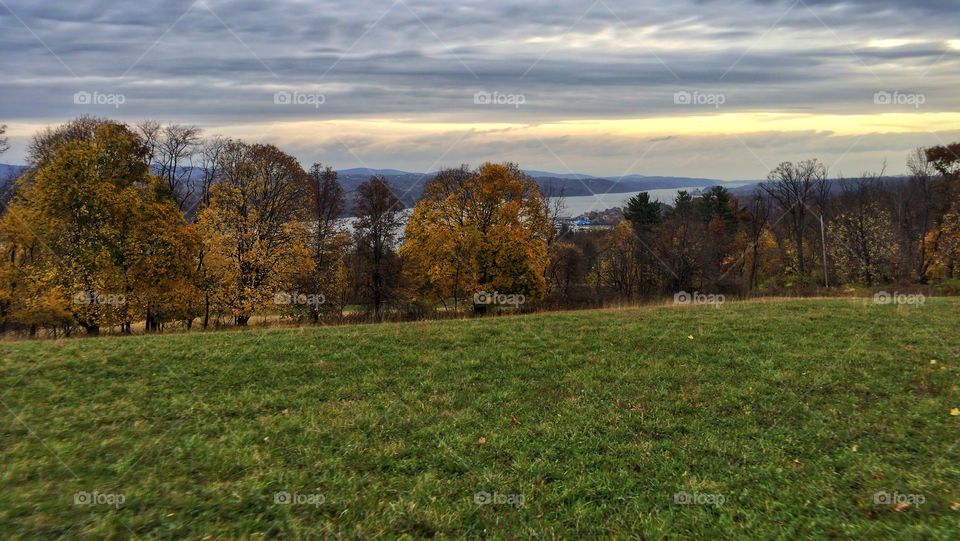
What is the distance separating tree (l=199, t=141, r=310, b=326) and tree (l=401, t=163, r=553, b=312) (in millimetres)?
8732

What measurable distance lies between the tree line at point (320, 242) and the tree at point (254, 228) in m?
0.12

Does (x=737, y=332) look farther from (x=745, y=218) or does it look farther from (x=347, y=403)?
(x=745, y=218)

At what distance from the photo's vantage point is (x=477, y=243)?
38844 millimetres

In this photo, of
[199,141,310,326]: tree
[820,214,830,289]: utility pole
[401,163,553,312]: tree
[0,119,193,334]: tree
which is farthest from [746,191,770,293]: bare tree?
[0,119,193,334]: tree

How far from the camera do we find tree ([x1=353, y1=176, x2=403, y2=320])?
49781 millimetres

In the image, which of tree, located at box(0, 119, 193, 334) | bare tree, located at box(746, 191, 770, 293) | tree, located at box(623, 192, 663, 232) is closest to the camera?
tree, located at box(0, 119, 193, 334)

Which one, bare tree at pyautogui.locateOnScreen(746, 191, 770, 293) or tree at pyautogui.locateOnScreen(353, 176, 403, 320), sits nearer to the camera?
tree at pyautogui.locateOnScreen(353, 176, 403, 320)

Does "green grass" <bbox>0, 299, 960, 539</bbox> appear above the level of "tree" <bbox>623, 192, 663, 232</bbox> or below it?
below

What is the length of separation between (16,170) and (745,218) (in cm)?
9353

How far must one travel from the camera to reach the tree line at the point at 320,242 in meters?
27.2

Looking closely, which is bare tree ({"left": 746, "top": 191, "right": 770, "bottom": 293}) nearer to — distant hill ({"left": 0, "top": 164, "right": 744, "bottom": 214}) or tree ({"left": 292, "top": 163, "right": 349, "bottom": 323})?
distant hill ({"left": 0, "top": 164, "right": 744, "bottom": 214})

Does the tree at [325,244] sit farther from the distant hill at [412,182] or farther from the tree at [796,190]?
the tree at [796,190]

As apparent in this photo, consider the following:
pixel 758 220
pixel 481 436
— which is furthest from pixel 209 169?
pixel 758 220

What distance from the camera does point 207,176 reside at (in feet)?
145
